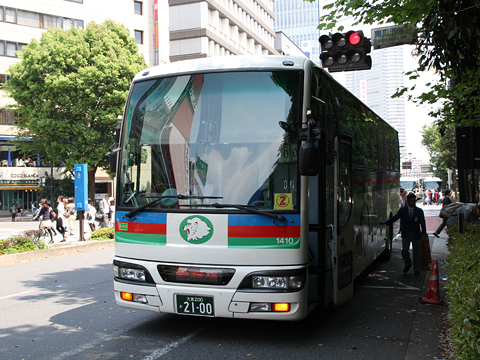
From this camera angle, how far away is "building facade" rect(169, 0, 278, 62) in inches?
2235

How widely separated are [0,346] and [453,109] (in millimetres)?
10102

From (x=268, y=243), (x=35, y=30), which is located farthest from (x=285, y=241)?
(x=35, y=30)

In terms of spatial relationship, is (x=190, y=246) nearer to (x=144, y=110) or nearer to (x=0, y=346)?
(x=144, y=110)

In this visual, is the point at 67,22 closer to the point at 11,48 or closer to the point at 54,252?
the point at 11,48

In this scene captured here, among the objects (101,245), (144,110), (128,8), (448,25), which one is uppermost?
Answer: (128,8)

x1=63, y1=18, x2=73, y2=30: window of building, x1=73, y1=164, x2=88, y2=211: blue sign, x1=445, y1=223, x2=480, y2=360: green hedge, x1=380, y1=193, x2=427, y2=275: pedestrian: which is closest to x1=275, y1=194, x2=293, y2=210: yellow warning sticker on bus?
x1=445, y1=223, x2=480, y2=360: green hedge

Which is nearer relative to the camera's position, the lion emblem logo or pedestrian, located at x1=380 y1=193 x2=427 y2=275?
the lion emblem logo

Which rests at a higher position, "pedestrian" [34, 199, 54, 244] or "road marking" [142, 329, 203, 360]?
"pedestrian" [34, 199, 54, 244]

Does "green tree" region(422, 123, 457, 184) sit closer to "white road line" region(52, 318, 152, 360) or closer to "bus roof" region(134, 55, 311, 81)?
"bus roof" region(134, 55, 311, 81)

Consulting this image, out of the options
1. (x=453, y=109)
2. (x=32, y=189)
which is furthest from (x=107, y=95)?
(x=453, y=109)

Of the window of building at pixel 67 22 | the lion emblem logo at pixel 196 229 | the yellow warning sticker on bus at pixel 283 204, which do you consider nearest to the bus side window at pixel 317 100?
the yellow warning sticker on bus at pixel 283 204

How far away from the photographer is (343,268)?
6.47 meters

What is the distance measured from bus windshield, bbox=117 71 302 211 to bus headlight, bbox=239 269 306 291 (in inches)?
28.5

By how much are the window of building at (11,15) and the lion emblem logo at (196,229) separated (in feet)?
155
